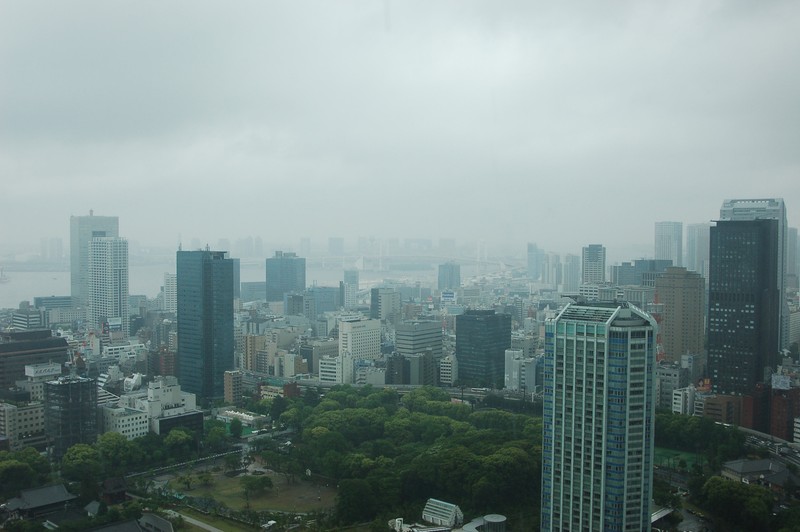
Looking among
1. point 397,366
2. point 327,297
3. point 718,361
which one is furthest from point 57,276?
point 718,361

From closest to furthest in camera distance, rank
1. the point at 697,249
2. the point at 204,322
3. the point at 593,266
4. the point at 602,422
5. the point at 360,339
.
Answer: the point at 602,422 < the point at 204,322 < the point at 697,249 < the point at 360,339 < the point at 593,266

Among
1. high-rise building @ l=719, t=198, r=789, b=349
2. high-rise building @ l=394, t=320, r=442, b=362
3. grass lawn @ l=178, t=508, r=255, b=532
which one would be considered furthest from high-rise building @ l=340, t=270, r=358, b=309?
grass lawn @ l=178, t=508, r=255, b=532

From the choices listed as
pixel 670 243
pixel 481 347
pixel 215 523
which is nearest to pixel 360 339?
pixel 481 347

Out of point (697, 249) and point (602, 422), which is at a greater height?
point (697, 249)

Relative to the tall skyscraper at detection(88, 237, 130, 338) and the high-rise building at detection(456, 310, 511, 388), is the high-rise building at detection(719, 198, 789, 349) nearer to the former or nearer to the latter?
the high-rise building at detection(456, 310, 511, 388)

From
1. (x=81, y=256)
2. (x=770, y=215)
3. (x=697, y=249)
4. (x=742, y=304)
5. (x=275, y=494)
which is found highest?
(x=770, y=215)

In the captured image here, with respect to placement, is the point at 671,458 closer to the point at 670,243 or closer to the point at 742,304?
the point at 742,304

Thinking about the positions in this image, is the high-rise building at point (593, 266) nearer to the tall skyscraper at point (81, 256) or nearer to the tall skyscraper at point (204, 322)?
the tall skyscraper at point (204, 322)

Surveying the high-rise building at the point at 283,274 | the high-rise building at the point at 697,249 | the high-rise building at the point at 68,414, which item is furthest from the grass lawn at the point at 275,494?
the high-rise building at the point at 283,274
